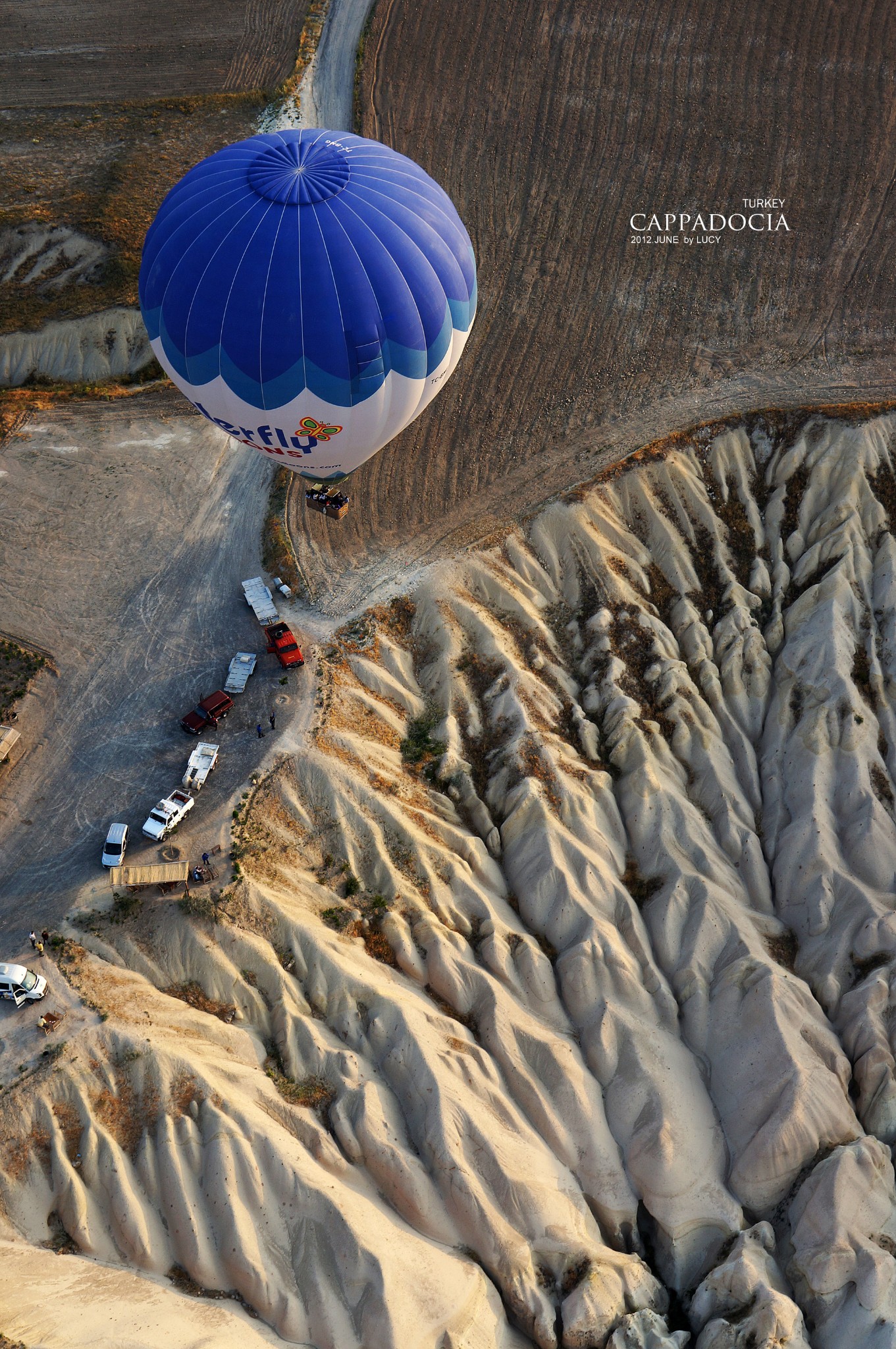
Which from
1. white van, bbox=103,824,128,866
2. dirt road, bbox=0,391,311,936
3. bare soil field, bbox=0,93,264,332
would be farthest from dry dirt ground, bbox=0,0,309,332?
white van, bbox=103,824,128,866

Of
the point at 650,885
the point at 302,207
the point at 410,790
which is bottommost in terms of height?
the point at 650,885

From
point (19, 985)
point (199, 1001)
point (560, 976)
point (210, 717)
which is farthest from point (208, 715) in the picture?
point (560, 976)

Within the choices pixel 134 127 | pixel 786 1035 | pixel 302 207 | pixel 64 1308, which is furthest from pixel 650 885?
pixel 134 127

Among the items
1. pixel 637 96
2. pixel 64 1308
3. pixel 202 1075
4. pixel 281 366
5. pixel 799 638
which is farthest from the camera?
pixel 637 96

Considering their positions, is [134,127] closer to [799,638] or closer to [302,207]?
[302,207]

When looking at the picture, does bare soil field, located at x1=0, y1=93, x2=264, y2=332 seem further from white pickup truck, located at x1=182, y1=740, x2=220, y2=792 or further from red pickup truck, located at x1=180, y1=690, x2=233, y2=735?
white pickup truck, located at x1=182, y1=740, x2=220, y2=792

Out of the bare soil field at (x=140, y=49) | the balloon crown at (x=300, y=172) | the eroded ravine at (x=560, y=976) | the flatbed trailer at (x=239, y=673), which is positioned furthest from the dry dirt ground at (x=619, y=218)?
the balloon crown at (x=300, y=172)
